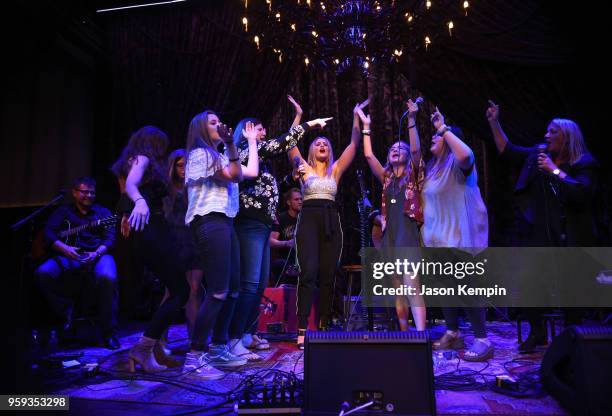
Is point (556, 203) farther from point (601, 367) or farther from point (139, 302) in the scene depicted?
point (139, 302)

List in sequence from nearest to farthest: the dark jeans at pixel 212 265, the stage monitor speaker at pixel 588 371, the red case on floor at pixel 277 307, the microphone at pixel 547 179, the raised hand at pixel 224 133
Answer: the stage monitor speaker at pixel 588 371, the raised hand at pixel 224 133, the dark jeans at pixel 212 265, the microphone at pixel 547 179, the red case on floor at pixel 277 307

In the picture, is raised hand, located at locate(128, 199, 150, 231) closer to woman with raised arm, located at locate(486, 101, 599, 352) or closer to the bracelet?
the bracelet

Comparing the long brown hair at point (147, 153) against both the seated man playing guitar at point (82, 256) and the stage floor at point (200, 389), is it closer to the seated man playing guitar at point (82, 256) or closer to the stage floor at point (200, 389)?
the stage floor at point (200, 389)

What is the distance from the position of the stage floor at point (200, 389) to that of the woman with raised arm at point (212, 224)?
19 cm

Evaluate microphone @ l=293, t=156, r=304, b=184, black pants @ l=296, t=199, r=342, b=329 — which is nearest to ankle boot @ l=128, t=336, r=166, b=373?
black pants @ l=296, t=199, r=342, b=329

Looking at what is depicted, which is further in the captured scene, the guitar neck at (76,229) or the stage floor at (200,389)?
the guitar neck at (76,229)

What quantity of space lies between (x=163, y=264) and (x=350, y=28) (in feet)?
8.21

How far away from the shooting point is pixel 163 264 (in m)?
2.80

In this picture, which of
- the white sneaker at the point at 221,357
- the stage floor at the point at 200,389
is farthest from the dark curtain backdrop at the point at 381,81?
the white sneaker at the point at 221,357

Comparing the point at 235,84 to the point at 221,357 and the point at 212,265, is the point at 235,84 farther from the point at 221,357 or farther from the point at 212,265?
the point at 221,357

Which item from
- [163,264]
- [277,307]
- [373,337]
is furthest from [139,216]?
[277,307]

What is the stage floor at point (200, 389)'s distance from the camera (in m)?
2.05

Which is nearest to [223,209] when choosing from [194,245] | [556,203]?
[194,245]

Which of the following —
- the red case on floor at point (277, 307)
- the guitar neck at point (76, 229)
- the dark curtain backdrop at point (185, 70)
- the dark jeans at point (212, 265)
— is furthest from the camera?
the dark curtain backdrop at point (185, 70)
